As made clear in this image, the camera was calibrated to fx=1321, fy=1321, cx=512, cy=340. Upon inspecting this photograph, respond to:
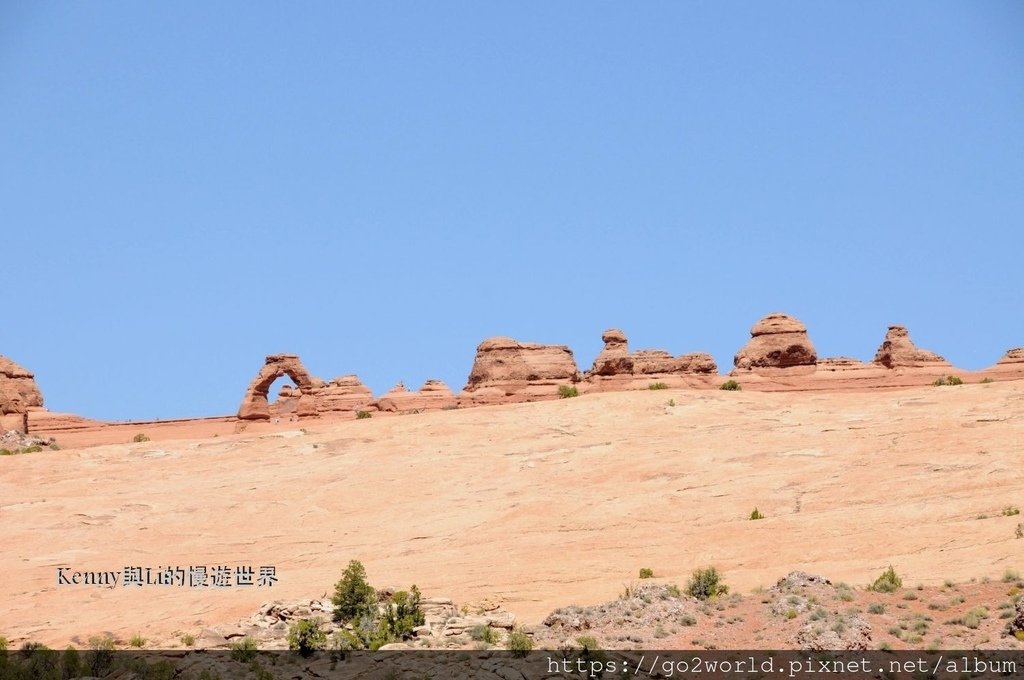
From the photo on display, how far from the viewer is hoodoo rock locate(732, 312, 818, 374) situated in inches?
2121

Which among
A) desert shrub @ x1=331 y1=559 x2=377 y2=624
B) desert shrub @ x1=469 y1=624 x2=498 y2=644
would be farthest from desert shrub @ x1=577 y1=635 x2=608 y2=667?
desert shrub @ x1=331 y1=559 x2=377 y2=624

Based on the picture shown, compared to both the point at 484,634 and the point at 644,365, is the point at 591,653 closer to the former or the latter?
the point at 484,634

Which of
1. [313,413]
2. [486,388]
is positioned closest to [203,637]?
[486,388]

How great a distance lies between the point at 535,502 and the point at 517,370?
2168 centimetres

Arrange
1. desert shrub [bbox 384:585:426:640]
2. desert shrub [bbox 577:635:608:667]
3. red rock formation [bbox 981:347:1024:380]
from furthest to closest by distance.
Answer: red rock formation [bbox 981:347:1024:380], desert shrub [bbox 384:585:426:640], desert shrub [bbox 577:635:608:667]

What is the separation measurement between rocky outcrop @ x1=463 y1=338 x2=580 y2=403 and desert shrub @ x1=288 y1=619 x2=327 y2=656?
3226 centimetres

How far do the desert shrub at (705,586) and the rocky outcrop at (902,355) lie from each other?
115 feet

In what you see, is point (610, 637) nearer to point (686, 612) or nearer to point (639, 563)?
point (686, 612)

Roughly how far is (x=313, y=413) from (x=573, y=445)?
23.4m

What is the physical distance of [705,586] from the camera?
22203 millimetres

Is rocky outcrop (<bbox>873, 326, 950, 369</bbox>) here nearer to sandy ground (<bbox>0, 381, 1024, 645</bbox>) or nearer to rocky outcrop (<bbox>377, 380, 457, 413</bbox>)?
sandy ground (<bbox>0, 381, 1024, 645</bbox>)

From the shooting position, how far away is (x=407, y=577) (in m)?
26.8

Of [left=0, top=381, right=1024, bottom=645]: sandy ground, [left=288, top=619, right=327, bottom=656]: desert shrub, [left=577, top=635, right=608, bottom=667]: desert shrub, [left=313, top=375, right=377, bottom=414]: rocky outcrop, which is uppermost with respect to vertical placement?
[left=313, top=375, right=377, bottom=414]: rocky outcrop

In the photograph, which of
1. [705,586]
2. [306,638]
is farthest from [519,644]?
[705,586]
